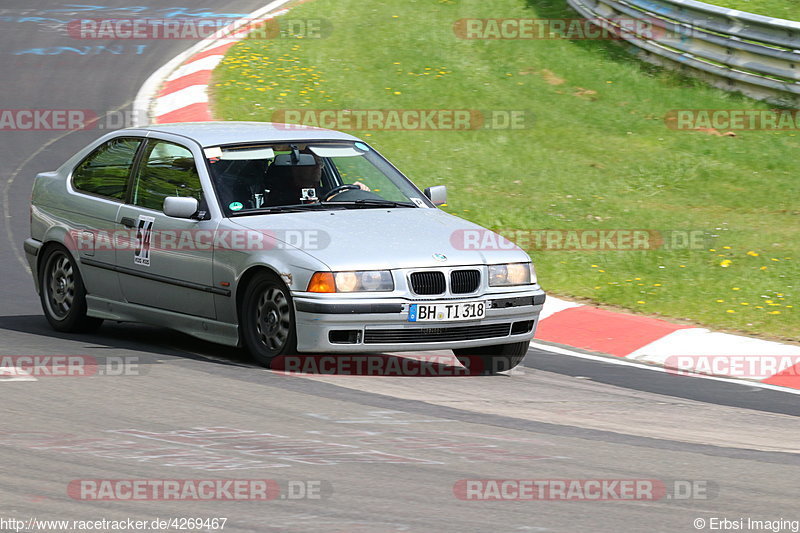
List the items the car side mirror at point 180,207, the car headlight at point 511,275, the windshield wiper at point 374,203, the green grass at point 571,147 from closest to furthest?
the car headlight at point 511,275 → the car side mirror at point 180,207 → the windshield wiper at point 374,203 → the green grass at point 571,147

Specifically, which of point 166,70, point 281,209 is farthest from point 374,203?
point 166,70

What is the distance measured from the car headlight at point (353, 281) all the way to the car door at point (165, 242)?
3.13 feet

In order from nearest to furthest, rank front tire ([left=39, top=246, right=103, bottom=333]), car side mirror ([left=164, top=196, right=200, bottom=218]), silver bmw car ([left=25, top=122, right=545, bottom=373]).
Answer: silver bmw car ([left=25, top=122, right=545, bottom=373])
car side mirror ([left=164, top=196, right=200, bottom=218])
front tire ([left=39, top=246, right=103, bottom=333])

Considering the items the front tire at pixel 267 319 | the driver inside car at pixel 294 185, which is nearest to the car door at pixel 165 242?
the front tire at pixel 267 319

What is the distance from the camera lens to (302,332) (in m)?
7.79

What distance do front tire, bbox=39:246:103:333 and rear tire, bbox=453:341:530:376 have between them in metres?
2.80

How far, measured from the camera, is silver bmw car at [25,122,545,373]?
7.82 m

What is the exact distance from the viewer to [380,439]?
639cm

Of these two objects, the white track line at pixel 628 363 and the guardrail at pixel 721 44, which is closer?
the white track line at pixel 628 363

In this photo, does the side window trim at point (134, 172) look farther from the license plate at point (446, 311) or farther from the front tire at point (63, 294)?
the license plate at point (446, 311)

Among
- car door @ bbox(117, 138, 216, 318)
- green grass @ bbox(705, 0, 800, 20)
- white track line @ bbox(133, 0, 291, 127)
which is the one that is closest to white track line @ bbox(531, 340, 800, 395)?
car door @ bbox(117, 138, 216, 318)

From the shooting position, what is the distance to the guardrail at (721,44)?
1653cm

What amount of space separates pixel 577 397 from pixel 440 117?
963 centimetres

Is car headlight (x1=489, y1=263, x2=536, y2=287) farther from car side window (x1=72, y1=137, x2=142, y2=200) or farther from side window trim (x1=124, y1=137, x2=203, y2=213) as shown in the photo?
car side window (x1=72, y1=137, x2=142, y2=200)
